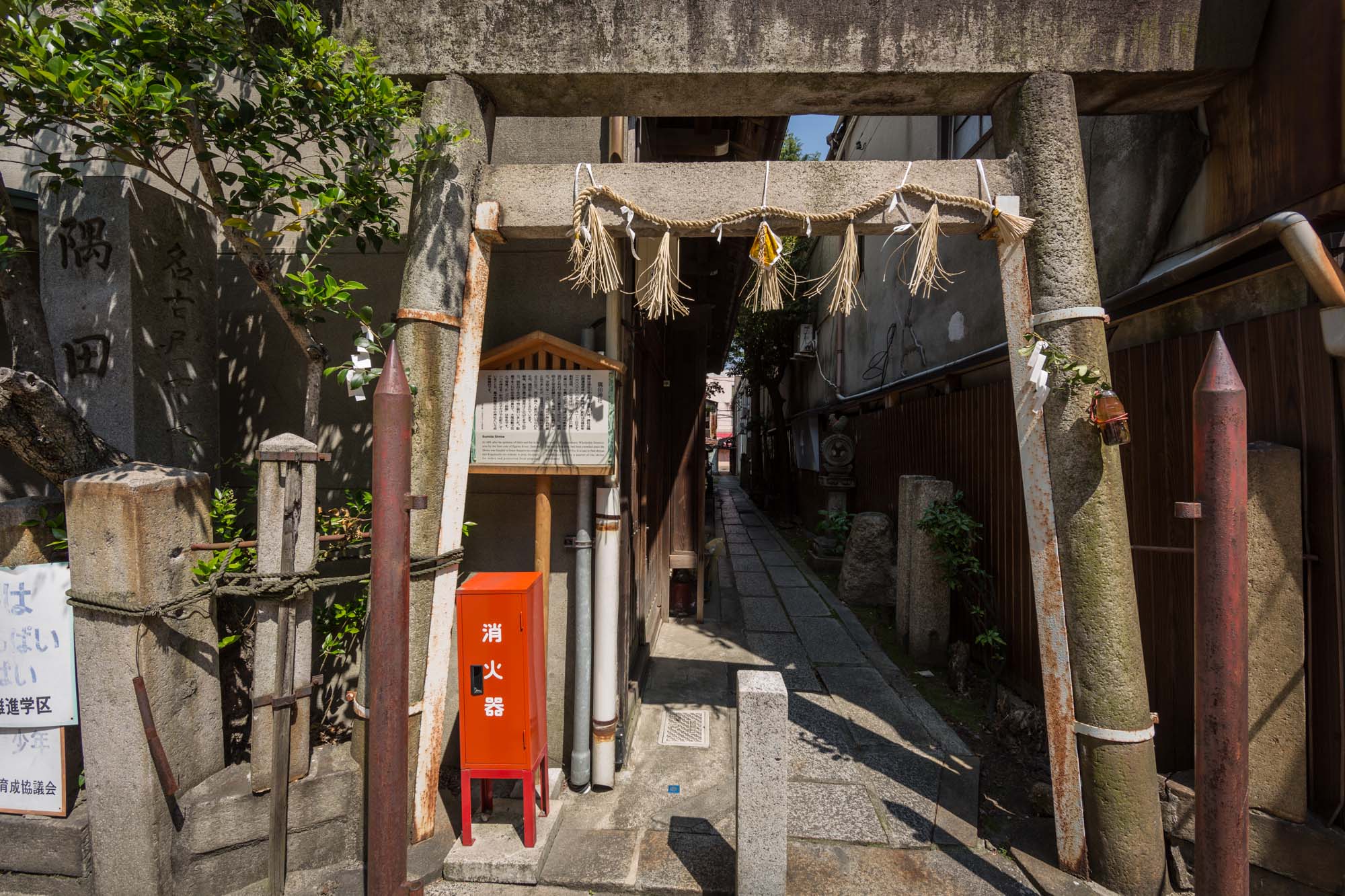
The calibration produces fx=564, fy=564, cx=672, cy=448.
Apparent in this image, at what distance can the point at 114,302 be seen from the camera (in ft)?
12.1

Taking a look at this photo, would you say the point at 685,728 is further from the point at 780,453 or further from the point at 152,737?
the point at 780,453

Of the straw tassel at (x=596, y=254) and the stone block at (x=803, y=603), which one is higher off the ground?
the straw tassel at (x=596, y=254)

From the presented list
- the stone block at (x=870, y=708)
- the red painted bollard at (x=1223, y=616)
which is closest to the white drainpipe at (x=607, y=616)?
the stone block at (x=870, y=708)

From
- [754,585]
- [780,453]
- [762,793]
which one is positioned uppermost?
[780,453]

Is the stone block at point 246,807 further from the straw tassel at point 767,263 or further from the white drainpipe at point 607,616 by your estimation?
the straw tassel at point 767,263

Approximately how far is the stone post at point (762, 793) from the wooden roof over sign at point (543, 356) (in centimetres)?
221

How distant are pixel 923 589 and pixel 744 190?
16.1 feet

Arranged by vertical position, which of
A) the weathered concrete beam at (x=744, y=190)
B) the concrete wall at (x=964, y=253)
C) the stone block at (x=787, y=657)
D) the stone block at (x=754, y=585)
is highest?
the concrete wall at (x=964, y=253)

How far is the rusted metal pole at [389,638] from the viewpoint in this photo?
7.54 ft

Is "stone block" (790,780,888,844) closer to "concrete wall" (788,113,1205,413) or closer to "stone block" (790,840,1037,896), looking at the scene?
"stone block" (790,840,1037,896)

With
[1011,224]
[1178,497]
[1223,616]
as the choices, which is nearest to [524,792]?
[1223,616]

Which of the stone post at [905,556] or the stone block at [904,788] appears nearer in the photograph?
the stone block at [904,788]

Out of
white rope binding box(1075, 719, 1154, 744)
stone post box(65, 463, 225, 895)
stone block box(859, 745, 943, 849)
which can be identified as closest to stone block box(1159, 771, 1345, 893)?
→ white rope binding box(1075, 719, 1154, 744)

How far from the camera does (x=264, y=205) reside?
3289 millimetres
